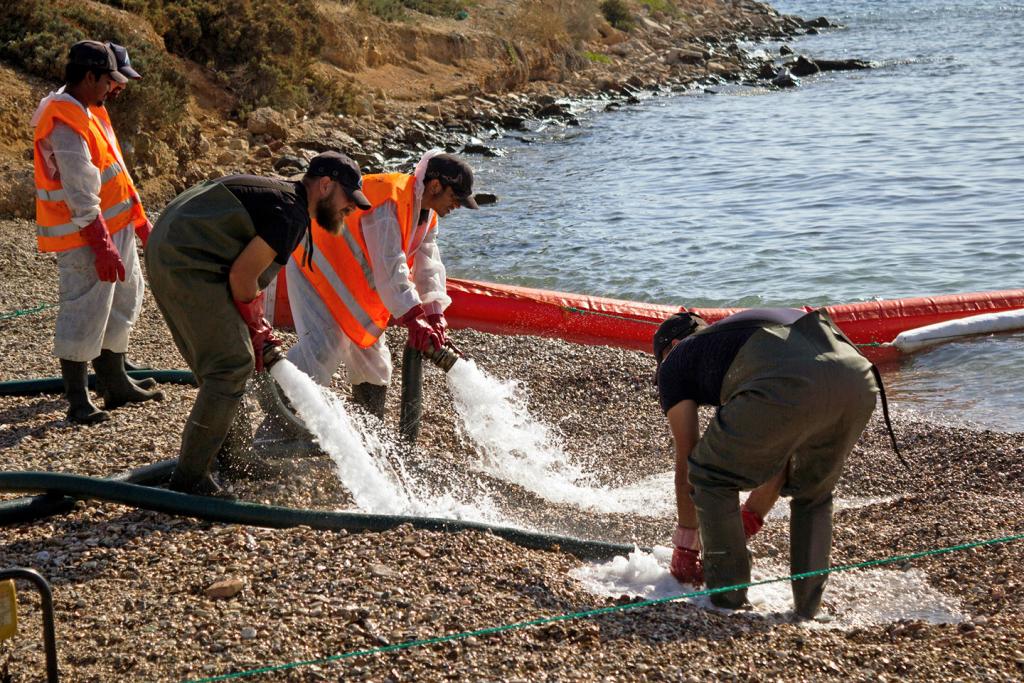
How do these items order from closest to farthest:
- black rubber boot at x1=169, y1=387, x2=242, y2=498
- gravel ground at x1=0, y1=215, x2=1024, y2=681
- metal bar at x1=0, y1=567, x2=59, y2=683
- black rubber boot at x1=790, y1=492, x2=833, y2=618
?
metal bar at x1=0, y1=567, x2=59, y2=683 < gravel ground at x1=0, y1=215, x2=1024, y2=681 < black rubber boot at x1=790, y1=492, x2=833, y2=618 < black rubber boot at x1=169, y1=387, x2=242, y2=498

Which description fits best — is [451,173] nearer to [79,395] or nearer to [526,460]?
[526,460]

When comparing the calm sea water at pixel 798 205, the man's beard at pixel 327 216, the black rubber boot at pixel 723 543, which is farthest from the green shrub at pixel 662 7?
the black rubber boot at pixel 723 543

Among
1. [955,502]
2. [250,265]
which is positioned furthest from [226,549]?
[955,502]

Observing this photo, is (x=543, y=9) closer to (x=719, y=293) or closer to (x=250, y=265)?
(x=719, y=293)

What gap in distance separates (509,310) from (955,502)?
4397mm

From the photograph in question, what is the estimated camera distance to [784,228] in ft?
52.4

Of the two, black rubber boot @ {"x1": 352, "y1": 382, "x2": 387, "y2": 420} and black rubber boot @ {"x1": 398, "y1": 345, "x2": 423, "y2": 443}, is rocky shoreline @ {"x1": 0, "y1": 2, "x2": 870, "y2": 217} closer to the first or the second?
black rubber boot @ {"x1": 352, "y1": 382, "x2": 387, "y2": 420}

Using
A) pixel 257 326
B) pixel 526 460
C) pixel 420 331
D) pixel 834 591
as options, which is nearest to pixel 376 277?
pixel 420 331

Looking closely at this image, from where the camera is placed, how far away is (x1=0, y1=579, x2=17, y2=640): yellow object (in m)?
3.28

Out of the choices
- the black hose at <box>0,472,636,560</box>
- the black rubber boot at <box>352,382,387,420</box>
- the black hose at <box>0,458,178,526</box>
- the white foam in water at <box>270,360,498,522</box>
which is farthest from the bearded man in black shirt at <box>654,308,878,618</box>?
the black hose at <box>0,458,178,526</box>

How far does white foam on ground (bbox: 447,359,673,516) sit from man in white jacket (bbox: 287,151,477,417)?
18.2 inches

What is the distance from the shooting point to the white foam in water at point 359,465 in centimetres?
550

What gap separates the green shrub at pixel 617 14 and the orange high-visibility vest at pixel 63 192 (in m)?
31.8

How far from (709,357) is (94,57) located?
3909 millimetres
